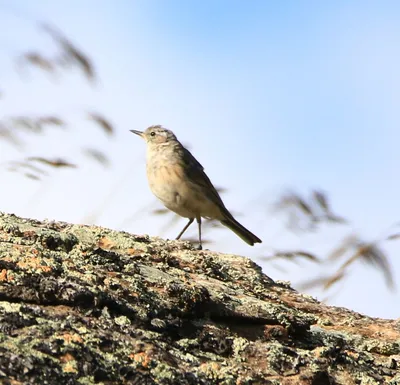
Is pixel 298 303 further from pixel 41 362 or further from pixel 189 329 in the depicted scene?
pixel 41 362

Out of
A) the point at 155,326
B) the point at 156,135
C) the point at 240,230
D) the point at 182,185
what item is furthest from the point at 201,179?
the point at 155,326

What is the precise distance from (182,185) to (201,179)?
0.41 m

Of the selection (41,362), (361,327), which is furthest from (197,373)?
(361,327)

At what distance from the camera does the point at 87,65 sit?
18.0 feet

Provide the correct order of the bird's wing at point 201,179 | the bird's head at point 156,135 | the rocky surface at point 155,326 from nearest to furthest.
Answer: the rocky surface at point 155,326
the bird's wing at point 201,179
the bird's head at point 156,135

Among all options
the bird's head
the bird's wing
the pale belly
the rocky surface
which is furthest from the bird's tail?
the rocky surface

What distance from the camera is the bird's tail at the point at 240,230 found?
9078 millimetres

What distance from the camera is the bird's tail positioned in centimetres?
908

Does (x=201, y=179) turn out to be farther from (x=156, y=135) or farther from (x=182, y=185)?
(x=156, y=135)

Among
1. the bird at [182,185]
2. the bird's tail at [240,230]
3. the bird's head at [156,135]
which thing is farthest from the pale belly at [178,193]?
the bird's head at [156,135]

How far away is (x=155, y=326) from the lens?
2.71 meters

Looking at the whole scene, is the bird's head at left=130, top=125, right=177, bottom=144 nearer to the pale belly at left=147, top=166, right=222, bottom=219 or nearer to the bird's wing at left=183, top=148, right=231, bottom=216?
the bird's wing at left=183, top=148, right=231, bottom=216

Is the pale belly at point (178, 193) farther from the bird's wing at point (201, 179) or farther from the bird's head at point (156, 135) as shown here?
the bird's head at point (156, 135)

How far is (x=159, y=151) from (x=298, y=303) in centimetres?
569
